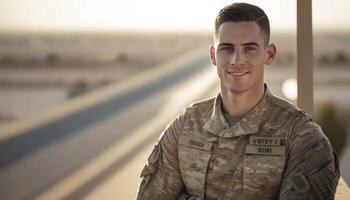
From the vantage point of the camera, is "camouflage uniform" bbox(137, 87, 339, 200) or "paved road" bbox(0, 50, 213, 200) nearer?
"camouflage uniform" bbox(137, 87, 339, 200)

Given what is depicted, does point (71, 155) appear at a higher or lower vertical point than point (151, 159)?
lower

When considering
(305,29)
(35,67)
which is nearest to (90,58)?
(35,67)

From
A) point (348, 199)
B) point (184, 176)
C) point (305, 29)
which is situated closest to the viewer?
point (184, 176)

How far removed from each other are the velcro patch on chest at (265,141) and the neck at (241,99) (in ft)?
0.27

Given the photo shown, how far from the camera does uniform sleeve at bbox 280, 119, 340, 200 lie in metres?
1.14

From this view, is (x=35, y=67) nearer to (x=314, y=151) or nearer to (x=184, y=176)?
(x=184, y=176)

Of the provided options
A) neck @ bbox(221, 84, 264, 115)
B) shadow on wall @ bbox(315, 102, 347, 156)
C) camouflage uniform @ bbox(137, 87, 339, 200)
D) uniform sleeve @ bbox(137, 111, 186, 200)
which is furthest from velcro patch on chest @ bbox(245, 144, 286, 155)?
shadow on wall @ bbox(315, 102, 347, 156)

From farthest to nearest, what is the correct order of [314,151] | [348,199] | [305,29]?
[305,29], [348,199], [314,151]

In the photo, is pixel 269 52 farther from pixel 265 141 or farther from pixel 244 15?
pixel 265 141

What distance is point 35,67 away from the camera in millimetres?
2396

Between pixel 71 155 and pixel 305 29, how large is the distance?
1303 mm

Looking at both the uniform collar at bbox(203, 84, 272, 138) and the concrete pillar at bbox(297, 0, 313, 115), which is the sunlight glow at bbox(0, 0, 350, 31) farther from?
the uniform collar at bbox(203, 84, 272, 138)

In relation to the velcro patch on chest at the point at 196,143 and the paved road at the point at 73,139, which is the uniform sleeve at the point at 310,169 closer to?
the velcro patch on chest at the point at 196,143

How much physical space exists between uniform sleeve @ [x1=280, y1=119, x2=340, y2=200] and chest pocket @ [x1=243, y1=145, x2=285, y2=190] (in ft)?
0.09
